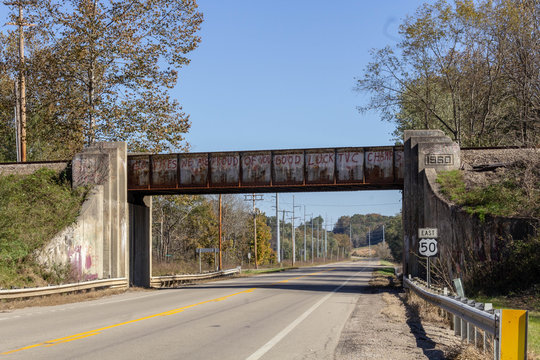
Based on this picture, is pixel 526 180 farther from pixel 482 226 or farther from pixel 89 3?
pixel 89 3

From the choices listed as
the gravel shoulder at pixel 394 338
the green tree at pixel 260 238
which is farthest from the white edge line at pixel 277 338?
the green tree at pixel 260 238

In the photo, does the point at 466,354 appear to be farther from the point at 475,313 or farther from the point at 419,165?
the point at 419,165

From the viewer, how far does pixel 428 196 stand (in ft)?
93.5

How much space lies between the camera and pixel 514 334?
7207 millimetres

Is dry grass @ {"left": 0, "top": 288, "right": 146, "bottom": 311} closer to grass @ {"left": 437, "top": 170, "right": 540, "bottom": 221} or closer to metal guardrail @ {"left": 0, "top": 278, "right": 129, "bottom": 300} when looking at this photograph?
metal guardrail @ {"left": 0, "top": 278, "right": 129, "bottom": 300}

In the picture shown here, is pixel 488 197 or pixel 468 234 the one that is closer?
pixel 468 234

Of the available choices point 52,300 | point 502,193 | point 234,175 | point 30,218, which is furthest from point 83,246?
point 502,193

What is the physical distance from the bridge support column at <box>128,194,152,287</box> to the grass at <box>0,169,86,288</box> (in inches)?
155

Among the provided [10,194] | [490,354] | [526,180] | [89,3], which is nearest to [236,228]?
[89,3]

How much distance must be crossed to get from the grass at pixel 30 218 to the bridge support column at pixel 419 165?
53.2ft

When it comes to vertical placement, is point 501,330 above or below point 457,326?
above

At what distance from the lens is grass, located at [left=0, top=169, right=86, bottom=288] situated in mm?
24938

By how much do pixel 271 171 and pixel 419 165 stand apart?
7.49 metres

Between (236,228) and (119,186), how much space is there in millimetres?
62769
